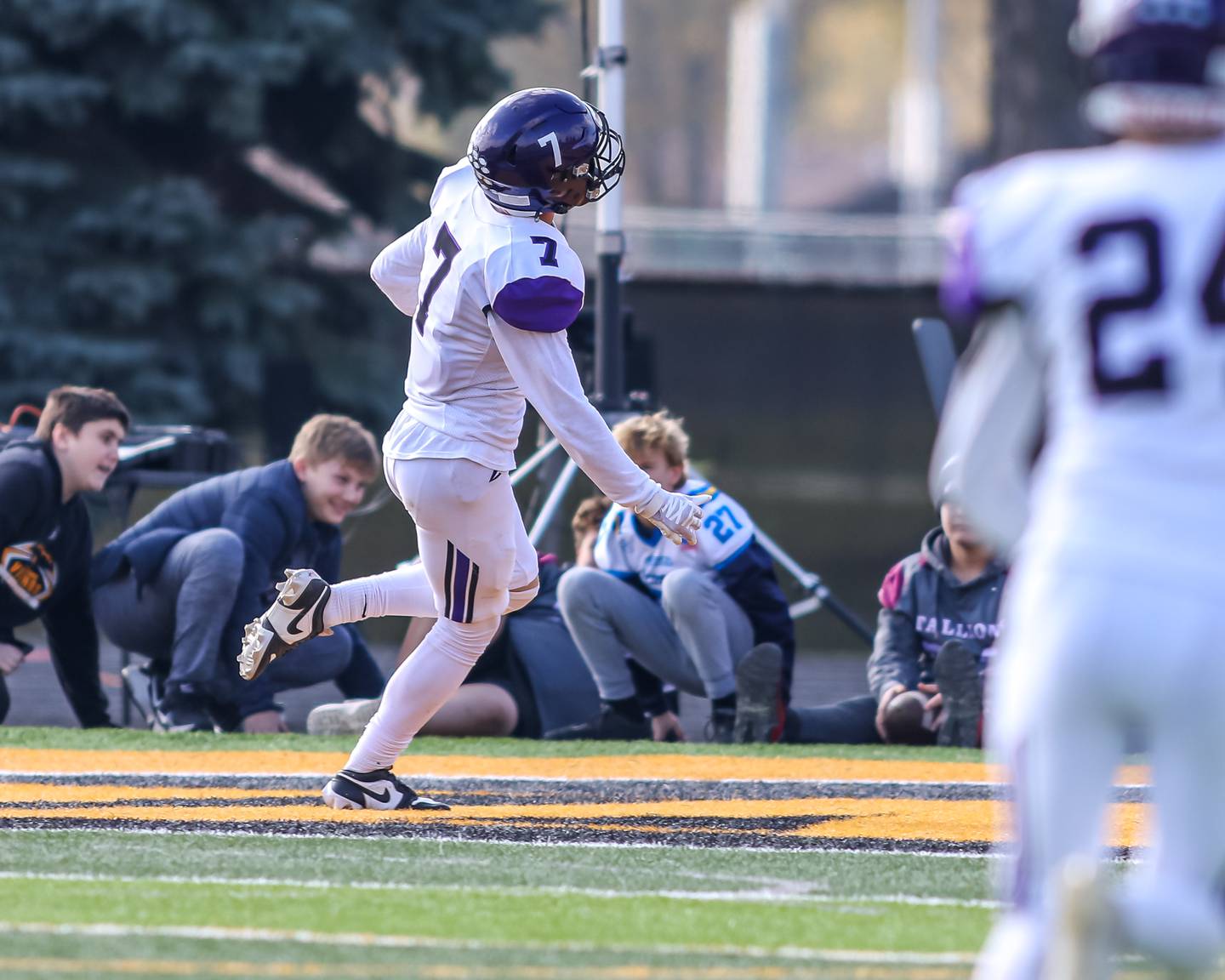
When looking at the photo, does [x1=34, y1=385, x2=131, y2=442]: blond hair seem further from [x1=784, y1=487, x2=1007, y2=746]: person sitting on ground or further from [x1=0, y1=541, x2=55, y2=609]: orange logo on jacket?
[x1=784, y1=487, x2=1007, y2=746]: person sitting on ground

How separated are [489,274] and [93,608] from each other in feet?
9.68

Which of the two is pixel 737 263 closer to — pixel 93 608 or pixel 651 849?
pixel 93 608

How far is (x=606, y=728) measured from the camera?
755 centimetres

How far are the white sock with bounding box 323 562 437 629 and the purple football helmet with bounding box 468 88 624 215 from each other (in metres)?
1.03

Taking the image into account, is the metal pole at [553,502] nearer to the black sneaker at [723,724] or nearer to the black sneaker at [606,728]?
the black sneaker at [606,728]

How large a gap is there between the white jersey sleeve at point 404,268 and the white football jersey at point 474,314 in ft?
0.45

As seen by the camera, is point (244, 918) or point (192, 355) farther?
point (192, 355)

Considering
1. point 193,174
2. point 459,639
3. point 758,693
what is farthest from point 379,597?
point 193,174

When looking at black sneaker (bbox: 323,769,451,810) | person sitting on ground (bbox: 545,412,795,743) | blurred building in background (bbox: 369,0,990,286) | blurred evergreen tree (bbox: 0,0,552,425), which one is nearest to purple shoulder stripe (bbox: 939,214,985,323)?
black sneaker (bbox: 323,769,451,810)

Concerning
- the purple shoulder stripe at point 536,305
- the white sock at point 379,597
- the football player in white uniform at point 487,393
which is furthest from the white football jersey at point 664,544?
the purple shoulder stripe at point 536,305

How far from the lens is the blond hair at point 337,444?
734cm

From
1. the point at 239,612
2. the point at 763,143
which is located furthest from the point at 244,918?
the point at 763,143

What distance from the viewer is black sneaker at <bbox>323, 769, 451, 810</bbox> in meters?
→ 5.54

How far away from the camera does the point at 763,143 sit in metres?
37.8
